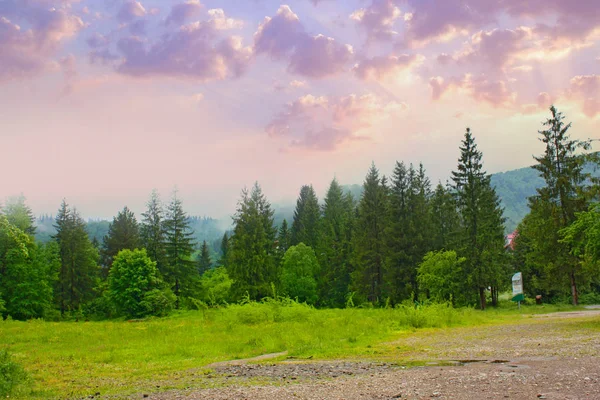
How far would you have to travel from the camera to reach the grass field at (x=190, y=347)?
508 inches

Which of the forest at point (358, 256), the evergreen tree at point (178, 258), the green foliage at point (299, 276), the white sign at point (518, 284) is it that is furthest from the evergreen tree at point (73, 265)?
the white sign at point (518, 284)

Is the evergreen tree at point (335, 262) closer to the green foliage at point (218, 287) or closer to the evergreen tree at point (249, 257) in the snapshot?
the evergreen tree at point (249, 257)

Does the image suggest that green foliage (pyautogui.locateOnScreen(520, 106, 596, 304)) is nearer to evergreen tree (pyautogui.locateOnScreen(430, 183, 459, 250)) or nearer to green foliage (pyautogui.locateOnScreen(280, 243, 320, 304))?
evergreen tree (pyautogui.locateOnScreen(430, 183, 459, 250))

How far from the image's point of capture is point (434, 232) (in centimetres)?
5447

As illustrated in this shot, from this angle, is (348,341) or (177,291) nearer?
(348,341)

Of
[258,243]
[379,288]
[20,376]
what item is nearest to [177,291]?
[258,243]

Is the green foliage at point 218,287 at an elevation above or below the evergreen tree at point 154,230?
below

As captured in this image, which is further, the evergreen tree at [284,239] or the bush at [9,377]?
the evergreen tree at [284,239]

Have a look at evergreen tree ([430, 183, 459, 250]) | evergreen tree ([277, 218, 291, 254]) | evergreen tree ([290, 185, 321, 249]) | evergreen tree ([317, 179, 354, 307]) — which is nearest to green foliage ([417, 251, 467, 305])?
evergreen tree ([430, 183, 459, 250])

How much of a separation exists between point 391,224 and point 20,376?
44550mm

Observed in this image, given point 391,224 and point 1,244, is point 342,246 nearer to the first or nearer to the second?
point 391,224

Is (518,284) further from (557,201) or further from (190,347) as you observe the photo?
(190,347)

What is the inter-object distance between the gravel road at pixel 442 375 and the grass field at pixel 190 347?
123 cm

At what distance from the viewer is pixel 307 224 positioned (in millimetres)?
87250
